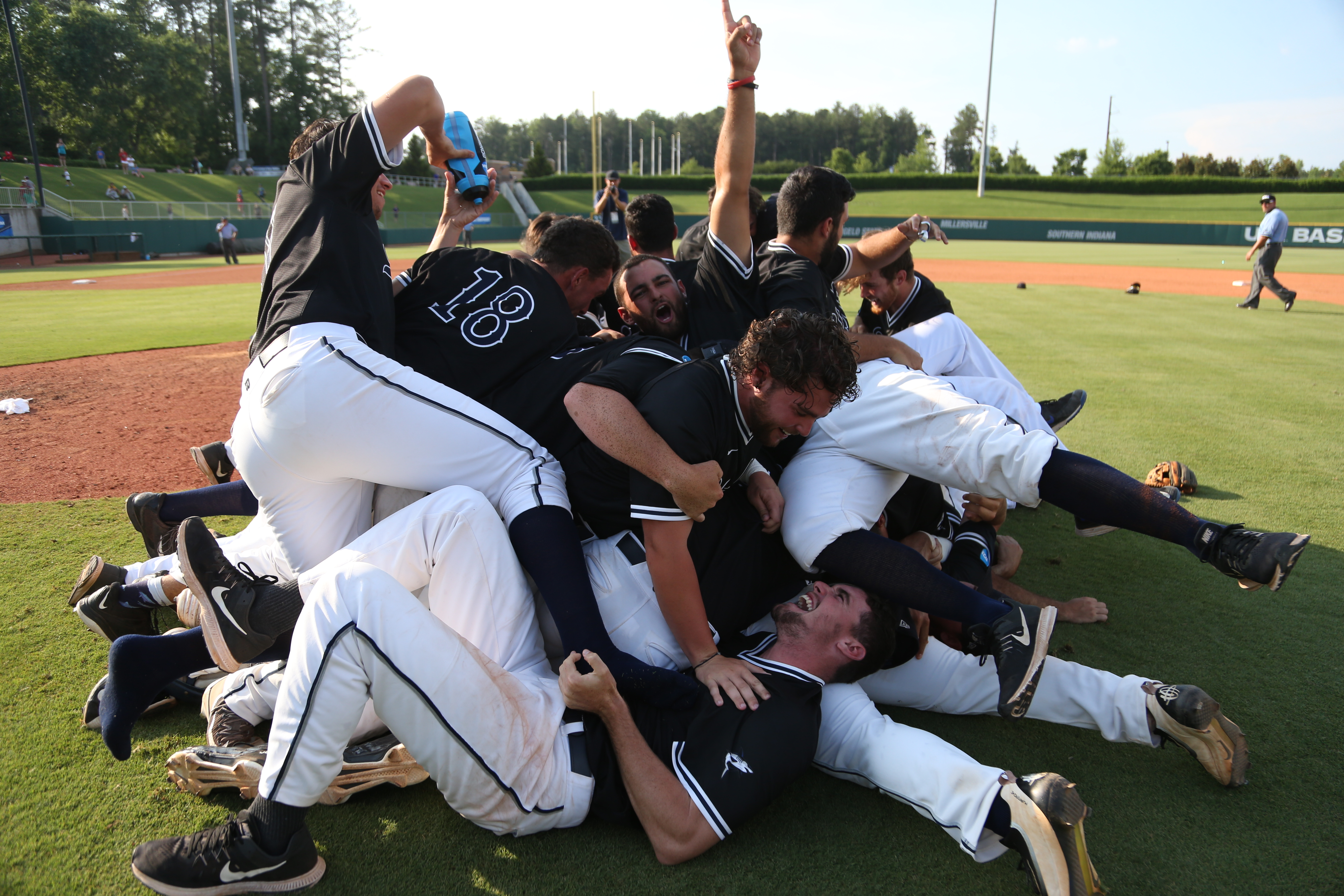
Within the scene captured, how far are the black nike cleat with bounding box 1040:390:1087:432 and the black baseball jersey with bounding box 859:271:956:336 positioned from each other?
868 mm

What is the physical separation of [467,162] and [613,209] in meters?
9.87

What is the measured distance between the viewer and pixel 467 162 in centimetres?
363

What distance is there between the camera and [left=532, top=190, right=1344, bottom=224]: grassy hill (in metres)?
43.2

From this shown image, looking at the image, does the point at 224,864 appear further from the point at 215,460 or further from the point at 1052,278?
the point at 1052,278

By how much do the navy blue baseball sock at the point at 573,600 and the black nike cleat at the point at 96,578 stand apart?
6.65 feet

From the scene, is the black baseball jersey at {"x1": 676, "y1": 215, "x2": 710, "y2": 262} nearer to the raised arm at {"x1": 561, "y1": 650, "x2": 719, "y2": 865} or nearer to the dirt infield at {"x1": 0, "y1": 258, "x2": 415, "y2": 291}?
the raised arm at {"x1": 561, "y1": 650, "x2": 719, "y2": 865}

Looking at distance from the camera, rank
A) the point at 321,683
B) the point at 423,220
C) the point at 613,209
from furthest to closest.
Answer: the point at 423,220 < the point at 613,209 < the point at 321,683

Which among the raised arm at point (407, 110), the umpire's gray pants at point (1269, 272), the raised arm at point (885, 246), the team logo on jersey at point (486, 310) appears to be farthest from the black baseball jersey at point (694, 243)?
the umpire's gray pants at point (1269, 272)

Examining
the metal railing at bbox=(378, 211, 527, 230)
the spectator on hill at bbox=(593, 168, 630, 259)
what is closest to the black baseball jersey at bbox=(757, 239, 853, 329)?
the spectator on hill at bbox=(593, 168, 630, 259)

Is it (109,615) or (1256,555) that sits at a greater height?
(1256,555)

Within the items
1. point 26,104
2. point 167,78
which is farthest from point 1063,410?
point 167,78

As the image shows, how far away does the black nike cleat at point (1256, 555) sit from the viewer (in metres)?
2.62

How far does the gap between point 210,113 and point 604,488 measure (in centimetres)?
6884

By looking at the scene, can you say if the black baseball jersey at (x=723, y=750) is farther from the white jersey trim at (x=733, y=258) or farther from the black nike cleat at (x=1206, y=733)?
the white jersey trim at (x=733, y=258)
